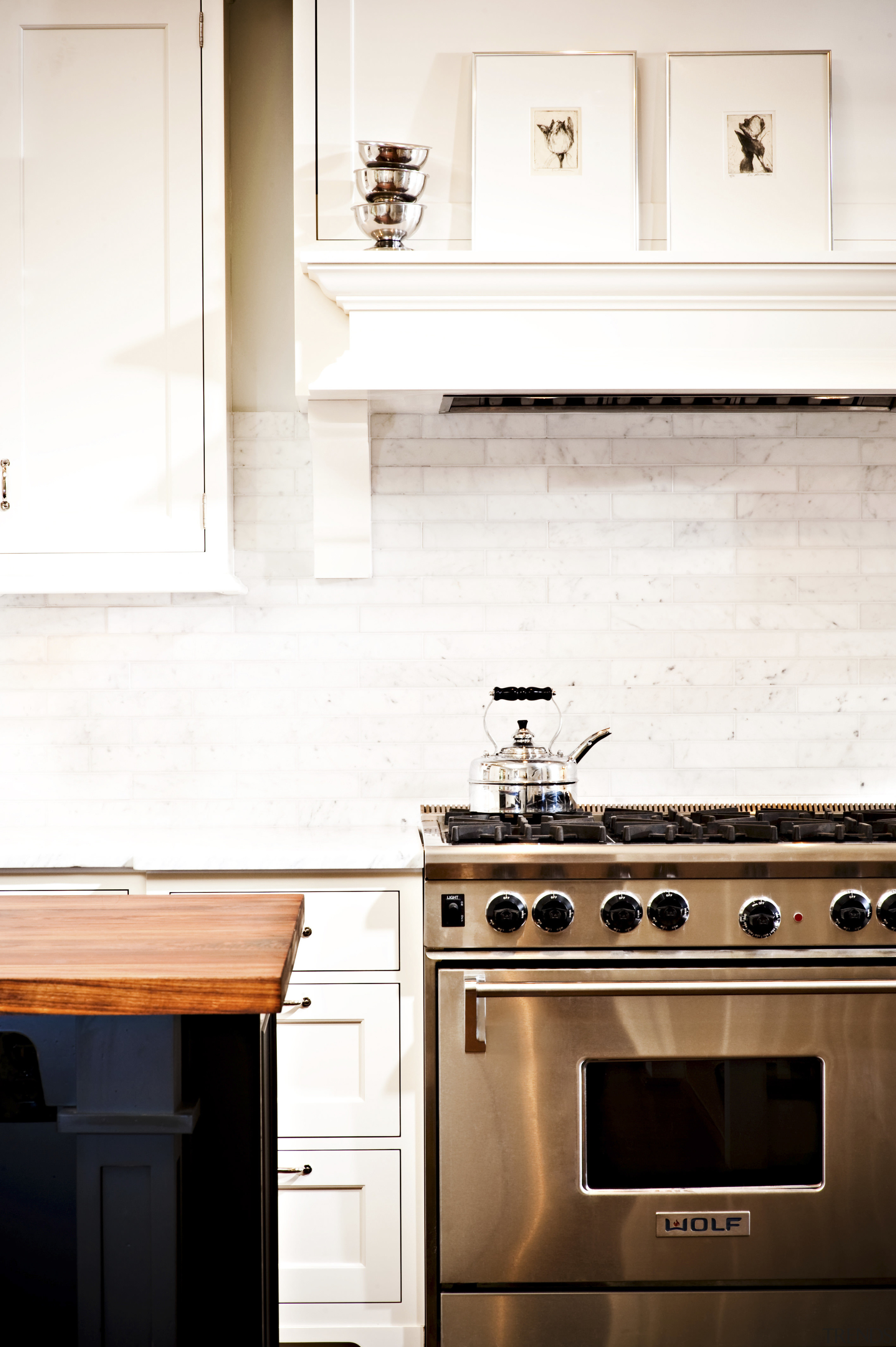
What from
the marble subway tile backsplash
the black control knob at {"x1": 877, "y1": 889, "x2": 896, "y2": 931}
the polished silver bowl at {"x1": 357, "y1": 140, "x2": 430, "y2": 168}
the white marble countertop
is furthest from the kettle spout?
the polished silver bowl at {"x1": 357, "y1": 140, "x2": 430, "y2": 168}

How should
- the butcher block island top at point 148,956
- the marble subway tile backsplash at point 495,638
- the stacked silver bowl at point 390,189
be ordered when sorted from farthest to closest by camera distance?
1. the marble subway tile backsplash at point 495,638
2. the stacked silver bowl at point 390,189
3. the butcher block island top at point 148,956

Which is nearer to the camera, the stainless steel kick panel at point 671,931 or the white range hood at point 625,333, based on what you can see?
the stainless steel kick panel at point 671,931

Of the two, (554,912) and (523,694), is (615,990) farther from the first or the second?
(523,694)

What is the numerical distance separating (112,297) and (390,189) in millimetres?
672

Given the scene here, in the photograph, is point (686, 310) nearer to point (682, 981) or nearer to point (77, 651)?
point (682, 981)

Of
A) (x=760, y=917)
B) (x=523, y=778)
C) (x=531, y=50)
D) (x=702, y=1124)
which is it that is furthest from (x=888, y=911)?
(x=531, y=50)

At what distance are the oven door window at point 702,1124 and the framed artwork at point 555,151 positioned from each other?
1732mm

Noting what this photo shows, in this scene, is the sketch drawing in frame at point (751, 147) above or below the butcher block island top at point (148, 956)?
above

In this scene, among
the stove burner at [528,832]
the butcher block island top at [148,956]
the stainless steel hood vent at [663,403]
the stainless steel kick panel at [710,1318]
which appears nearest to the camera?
the butcher block island top at [148,956]

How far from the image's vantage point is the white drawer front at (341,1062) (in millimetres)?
2166

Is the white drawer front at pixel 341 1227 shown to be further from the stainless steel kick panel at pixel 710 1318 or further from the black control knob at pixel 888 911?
the black control knob at pixel 888 911

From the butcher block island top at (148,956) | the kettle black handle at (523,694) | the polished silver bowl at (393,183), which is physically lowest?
the butcher block island top at (148,956)

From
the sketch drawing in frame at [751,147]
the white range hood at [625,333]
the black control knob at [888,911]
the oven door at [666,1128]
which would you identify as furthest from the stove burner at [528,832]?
the sketch drawing in frame at [751,147]

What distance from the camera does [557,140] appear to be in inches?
93.9
